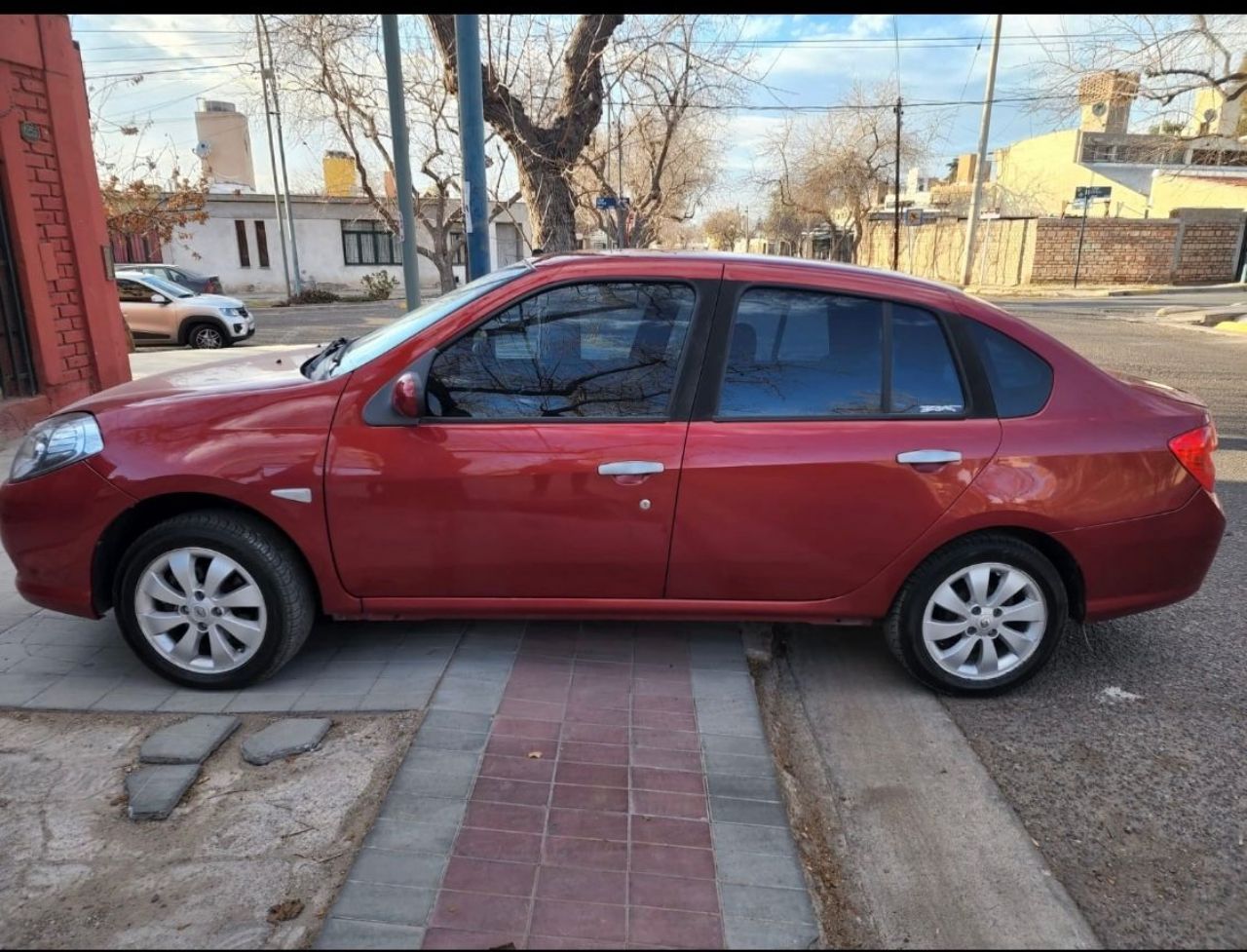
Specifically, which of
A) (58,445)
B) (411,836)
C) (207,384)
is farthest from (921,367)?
(58,445)

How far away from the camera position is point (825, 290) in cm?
333

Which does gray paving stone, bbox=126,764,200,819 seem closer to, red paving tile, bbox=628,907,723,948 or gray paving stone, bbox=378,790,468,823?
gray paving stone, bbox=378,790,468,823

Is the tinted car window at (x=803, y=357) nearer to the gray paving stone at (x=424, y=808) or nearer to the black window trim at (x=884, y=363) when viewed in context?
the black window trim at (x=884, y=363)

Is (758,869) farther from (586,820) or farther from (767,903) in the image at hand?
(586,820)

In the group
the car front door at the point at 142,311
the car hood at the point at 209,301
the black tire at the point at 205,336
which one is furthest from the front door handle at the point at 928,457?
the car front door at the point at 142,311

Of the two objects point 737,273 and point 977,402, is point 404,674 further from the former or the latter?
point 977,402

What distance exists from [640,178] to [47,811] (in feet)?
101

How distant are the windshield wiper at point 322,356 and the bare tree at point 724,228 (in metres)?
74.2

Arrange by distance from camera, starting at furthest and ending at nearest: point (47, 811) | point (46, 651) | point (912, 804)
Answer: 1. point (46, 651)
2. point (912, 804)
3. point (47, 811)

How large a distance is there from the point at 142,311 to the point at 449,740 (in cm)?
1727

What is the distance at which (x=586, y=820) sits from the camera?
2543mm

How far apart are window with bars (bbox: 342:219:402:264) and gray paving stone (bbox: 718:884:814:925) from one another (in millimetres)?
37312

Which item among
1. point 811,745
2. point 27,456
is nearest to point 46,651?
point 27,456

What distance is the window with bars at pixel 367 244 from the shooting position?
120 ft
